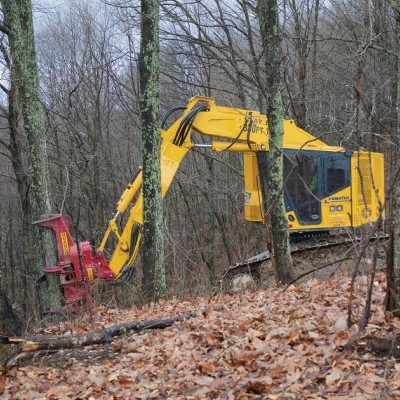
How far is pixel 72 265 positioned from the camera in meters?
11.2

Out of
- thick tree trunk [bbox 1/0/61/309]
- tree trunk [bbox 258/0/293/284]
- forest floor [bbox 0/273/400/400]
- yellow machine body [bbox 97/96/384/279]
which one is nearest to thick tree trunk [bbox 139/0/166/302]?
tree trunk [bbox 258/0/293/284]

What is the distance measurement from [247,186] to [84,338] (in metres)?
8.39

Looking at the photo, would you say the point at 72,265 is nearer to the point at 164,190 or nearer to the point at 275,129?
the point at 164,190

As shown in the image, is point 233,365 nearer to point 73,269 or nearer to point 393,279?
point 393,279

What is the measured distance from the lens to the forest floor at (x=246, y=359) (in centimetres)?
427

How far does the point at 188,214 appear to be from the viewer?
23.8 meters

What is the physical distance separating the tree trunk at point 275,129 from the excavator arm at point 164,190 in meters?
0.90

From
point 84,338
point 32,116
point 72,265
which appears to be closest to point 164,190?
point 72,265

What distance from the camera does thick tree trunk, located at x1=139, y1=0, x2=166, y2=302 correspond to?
9805mm

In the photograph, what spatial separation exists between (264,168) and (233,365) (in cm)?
889

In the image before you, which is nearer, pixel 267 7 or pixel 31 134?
pixel 267 7

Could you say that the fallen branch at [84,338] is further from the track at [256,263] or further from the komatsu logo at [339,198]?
the komatsu logo at [339,198]

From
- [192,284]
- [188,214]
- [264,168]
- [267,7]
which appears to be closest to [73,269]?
[192,284]

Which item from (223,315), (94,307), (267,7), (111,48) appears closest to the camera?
(223,315)
